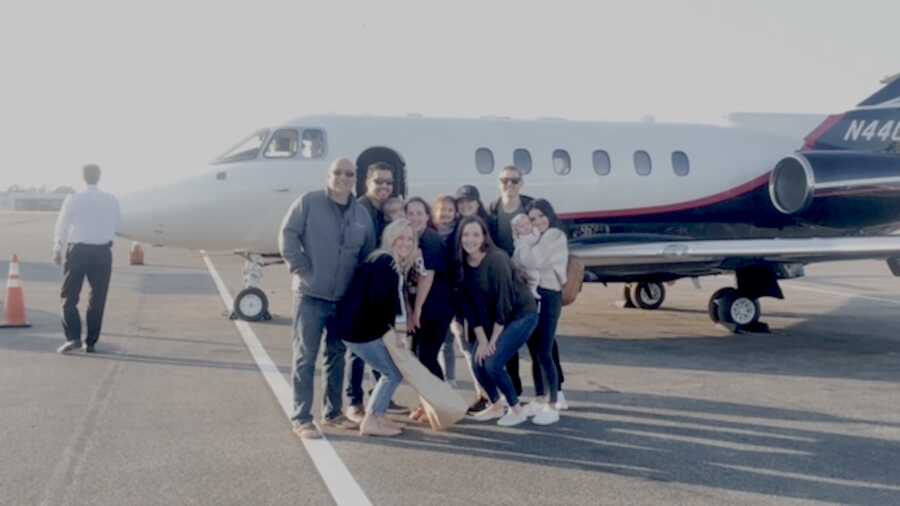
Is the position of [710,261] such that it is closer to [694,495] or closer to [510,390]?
[510,390]

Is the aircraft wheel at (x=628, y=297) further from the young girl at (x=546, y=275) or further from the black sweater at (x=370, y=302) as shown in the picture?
the black sweater at (x=370, y=302)

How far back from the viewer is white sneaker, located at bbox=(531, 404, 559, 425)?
753 cm

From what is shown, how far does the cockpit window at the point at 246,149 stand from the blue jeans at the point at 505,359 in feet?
21.5

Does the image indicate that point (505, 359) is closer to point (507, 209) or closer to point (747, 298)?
point (507, 209)

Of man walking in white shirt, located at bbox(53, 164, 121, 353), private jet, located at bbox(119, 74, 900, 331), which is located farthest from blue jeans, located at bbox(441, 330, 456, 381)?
private jet, located at bbox(119, 74, 900, 331)

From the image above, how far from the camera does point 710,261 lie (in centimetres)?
1320

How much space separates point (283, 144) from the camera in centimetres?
1323

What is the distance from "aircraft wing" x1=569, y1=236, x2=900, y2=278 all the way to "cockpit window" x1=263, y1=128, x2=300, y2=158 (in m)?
4.00

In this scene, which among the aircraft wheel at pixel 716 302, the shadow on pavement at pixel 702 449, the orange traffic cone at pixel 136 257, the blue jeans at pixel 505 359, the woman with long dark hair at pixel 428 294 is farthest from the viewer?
the orange traffic cone at pixel 136 257

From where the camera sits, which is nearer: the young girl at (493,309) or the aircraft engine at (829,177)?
the young girl at (493,309)

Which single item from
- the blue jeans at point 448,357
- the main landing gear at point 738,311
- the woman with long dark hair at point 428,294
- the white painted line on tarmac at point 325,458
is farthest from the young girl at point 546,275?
the main landing gear at point 738,311

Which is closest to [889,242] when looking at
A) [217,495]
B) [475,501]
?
[475,501]

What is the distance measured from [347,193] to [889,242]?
7754 mm

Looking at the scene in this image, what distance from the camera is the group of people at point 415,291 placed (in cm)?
695
